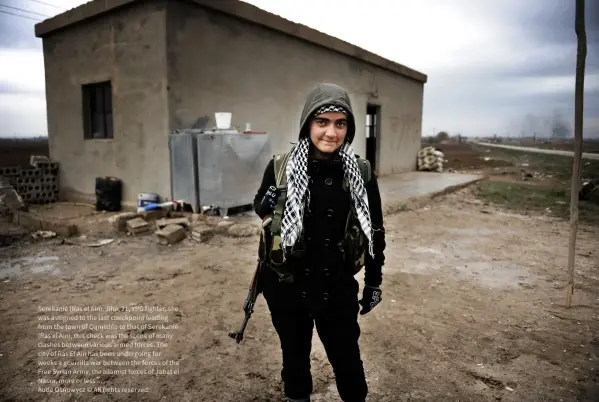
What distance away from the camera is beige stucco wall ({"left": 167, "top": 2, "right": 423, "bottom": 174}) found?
6.26 metres

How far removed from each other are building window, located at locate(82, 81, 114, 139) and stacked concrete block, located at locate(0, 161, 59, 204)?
1.33 meters

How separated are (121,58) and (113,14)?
79 centimetres

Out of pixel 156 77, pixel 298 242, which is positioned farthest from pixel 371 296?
pixel 156 77

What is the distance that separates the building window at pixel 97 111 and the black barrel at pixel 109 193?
3.23 ft

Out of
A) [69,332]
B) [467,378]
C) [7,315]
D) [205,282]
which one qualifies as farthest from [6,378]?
[467,378]

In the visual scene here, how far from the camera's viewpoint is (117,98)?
6.90m

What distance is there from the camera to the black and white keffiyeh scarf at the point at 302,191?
1620mm

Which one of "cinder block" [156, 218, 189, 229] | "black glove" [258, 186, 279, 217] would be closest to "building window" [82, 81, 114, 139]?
"cinder block" [156, 218, 189, 229]

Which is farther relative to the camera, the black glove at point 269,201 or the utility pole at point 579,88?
the utility pole at point 579,88

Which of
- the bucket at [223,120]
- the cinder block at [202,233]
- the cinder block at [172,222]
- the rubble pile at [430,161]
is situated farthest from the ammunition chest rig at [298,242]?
the rubble pile at [430,161]

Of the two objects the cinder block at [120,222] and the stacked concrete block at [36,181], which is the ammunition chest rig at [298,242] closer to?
the cinder block at [120,222]

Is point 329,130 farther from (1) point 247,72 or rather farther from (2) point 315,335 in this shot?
(1) point 247,72

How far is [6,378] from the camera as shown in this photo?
90.9 inches

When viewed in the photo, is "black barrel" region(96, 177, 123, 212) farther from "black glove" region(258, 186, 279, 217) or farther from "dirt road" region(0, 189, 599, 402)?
"black glove" region(258, 186, 279, 217)
